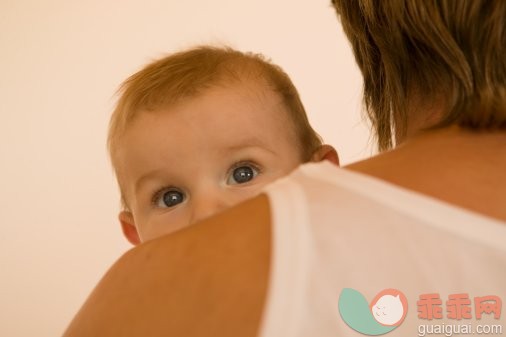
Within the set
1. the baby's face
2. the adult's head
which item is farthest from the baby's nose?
the adult's head

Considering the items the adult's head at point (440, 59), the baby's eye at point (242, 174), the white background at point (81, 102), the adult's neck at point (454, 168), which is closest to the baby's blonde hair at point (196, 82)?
the baby's eye at point (242, 174)

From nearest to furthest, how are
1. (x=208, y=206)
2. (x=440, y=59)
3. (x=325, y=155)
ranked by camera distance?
(x=440, y=59) < (x=208, y=206) < (x=325, y=155)

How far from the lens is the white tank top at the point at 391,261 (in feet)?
1.78

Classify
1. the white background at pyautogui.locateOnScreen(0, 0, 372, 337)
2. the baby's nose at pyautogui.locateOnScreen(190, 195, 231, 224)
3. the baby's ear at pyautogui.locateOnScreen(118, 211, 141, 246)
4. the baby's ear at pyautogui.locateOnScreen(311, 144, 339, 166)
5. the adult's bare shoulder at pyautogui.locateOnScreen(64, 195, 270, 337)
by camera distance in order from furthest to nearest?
the white background at pyautogui.locateOnScreen(0, 0, 372, 337) < the baby's ear at pyautogui.locateOnScreen(118, 211, 141, 246) < the baby's ear at pyautogui.locateOnScreen(311, 144, 339, 166) < the baby's nose at pyautogui.locateOnScreen(190, 195, 231, 224) < the adult's bare shoulder at pyautogui.locateOnScreen(64, 195, 270, 337)

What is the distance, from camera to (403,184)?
1.90 ft

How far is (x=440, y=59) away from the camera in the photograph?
66cm

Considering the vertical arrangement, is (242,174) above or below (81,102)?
above

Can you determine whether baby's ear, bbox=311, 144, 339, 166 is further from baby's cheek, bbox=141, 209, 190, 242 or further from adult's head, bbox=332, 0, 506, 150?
adult's head, bbox=332, 0, 506, 150

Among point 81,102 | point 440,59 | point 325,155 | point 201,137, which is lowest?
point 81,102

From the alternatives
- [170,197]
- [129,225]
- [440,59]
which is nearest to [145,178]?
[170,197]

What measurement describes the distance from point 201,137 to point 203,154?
2 cm

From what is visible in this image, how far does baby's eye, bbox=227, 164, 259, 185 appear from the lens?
1051 millimetres

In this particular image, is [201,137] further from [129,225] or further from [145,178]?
[129,225]

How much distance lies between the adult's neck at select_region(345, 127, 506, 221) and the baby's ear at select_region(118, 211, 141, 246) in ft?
2.29
